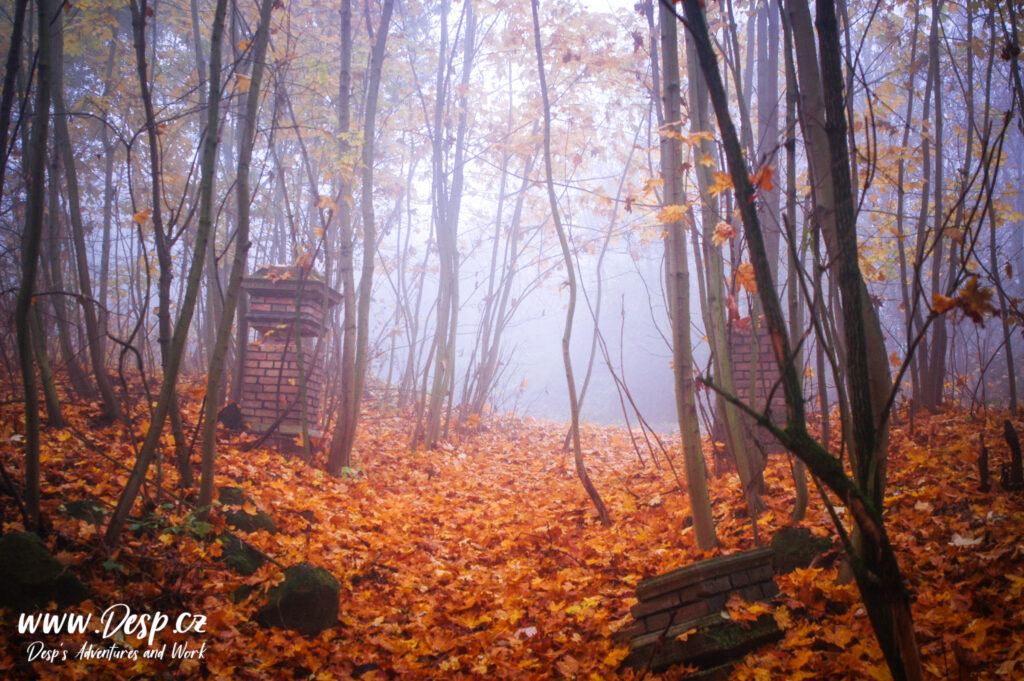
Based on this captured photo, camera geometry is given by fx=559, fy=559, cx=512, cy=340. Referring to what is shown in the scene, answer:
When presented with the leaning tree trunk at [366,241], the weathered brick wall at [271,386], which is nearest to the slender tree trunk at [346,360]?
the leaning tree trunk at [366,241]

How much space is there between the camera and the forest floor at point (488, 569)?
2.32 metres

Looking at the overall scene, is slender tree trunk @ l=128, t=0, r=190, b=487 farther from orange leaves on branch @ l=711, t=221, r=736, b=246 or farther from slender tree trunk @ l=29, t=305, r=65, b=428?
orange leaves on branch @ l=711, t=221, r=736, b=246

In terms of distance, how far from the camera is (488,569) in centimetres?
392

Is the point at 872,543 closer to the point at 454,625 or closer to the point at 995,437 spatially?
the point at 454,625

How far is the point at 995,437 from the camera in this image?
14.5 ft

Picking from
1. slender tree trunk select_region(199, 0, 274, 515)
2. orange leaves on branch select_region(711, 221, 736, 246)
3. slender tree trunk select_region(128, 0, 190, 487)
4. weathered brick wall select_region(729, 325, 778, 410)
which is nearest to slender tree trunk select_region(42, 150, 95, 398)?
slender tree trunk select_region(128, 0, 190, 487)

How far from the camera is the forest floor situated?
7.61 ft

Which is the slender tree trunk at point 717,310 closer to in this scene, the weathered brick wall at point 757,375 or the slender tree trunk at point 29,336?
the weathered brick wall at point 757,375

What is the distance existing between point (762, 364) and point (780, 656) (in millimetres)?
3971

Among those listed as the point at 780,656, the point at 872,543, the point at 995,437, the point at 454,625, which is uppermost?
the point at 872,543

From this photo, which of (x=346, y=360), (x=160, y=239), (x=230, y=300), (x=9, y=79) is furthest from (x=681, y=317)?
(x=9, y=79)

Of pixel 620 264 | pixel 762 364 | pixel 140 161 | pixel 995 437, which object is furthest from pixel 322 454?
pixel 620 264

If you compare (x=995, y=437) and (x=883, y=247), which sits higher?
(x=883, y=247)

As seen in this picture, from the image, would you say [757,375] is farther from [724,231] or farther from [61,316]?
[61,316]
